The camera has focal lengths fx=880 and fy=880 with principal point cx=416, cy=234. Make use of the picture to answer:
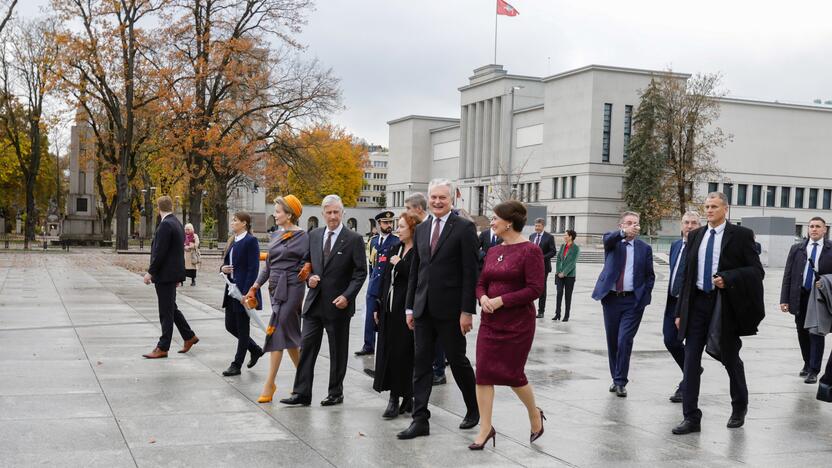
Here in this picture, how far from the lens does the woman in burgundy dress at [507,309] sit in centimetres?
624

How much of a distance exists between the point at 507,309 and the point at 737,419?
2.57 metres

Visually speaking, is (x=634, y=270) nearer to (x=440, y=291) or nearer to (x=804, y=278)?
(x=804, y=278)

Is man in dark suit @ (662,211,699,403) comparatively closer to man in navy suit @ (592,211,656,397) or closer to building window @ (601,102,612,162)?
man in navy suit @ (592,211,656,397)

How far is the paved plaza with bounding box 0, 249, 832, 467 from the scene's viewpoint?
6.21 meters

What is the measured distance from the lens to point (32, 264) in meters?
33.5

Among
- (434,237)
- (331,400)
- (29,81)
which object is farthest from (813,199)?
(434,237)

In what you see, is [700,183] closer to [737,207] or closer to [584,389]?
[737,207]

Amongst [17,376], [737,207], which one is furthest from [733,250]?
[737,207]

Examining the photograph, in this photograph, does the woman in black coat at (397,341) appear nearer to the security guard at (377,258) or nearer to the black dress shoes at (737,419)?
the security guard at (377,258)

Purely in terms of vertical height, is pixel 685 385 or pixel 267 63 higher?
pixel 267 63

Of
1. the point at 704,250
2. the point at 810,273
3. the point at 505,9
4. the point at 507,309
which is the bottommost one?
the point at 507,309

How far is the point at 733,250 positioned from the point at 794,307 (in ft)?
13.3

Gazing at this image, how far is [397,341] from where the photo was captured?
25.0ft

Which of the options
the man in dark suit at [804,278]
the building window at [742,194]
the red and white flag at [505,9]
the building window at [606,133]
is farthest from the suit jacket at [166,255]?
the building window at [742,194]
